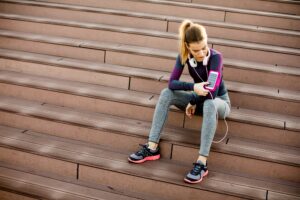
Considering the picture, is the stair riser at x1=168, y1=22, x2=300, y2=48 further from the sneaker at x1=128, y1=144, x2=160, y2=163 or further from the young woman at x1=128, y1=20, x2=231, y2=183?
the sneaker at x1=128, y1=144, x2=160, y2=163

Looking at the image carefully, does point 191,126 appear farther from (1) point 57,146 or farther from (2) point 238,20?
(2) point 238,20

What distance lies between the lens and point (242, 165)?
104 inches

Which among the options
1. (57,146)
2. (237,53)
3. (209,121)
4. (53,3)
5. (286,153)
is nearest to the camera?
(209,121)

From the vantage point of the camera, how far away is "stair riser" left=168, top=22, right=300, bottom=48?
11.9 ft

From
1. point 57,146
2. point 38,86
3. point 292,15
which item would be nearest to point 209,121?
point 57,146

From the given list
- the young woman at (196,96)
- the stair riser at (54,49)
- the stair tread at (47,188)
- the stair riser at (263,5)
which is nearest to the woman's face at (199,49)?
the young woman at (196,96)

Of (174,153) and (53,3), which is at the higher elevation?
(53,3)

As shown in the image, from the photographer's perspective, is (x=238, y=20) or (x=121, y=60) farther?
(x=238, y=20)

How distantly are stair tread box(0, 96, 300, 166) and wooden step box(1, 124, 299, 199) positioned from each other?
17 centimetres

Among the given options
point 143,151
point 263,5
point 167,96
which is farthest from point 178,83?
point 263,5

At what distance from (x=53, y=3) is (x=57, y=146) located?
2136 mm

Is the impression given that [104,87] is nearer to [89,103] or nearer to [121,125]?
[89,103]

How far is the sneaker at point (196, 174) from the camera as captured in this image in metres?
2.45

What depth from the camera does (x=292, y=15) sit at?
3.98 meters
